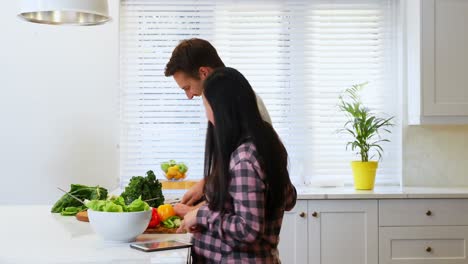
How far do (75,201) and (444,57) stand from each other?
2.47 m

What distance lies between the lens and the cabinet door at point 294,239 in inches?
146

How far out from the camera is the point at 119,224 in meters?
1.86

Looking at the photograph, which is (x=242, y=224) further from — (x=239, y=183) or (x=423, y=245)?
(x=423, y=245)

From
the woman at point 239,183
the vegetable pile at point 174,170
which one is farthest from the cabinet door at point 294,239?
the woman at point 239,183

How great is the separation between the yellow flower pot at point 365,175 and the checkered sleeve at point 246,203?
232 cm

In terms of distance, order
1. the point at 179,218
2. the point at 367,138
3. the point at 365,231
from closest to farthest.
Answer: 1. the point at 179,218
2. the point at 365,231
3. the point at 367,138

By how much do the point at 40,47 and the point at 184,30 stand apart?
0.94 m

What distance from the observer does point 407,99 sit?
420 cm

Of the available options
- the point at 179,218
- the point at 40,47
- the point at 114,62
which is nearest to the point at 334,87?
the point at 114,62

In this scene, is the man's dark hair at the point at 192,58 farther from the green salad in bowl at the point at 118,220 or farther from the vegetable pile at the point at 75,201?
the green salad in bowl at the point at 118,220

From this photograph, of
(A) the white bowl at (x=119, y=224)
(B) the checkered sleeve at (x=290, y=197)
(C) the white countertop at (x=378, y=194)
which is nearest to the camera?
(A) the white bowl at (x=119, y=224)

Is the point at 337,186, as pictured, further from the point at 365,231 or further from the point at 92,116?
the point at 92,116

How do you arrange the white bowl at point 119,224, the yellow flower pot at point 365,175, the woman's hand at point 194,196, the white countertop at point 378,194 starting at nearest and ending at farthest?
the white bowl at point 119,224
the woman's hand at point 194,196
the white countertop at point 378,194
the yellow flower pot at point 365,175

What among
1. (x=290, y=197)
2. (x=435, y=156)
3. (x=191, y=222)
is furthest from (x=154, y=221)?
(x=435, y=156)
